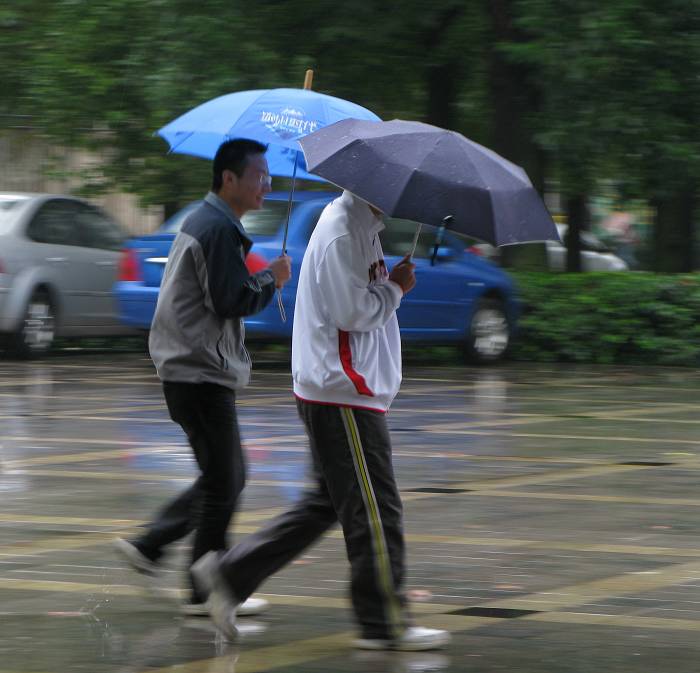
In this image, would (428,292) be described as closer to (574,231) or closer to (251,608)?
(574,231)

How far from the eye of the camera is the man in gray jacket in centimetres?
582

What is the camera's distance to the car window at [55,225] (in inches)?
714

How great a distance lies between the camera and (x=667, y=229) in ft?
84.0

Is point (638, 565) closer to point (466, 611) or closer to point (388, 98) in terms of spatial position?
point (466, 611)

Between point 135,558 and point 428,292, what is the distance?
11712mm

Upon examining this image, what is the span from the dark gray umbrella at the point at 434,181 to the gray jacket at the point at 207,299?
415 mm

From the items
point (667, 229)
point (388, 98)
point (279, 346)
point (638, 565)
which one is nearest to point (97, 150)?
point (388, 98)

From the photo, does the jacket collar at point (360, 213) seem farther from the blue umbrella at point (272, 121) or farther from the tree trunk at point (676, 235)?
the tree trunk at point (676, 235)

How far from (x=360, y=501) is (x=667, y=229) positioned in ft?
67.9

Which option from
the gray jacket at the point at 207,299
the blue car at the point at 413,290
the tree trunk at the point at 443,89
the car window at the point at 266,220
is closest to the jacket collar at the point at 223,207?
the gray jacket at the point at 207,299

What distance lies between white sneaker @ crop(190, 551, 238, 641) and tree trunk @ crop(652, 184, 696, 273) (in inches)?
767

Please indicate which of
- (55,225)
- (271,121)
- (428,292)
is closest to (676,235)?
(428,292)

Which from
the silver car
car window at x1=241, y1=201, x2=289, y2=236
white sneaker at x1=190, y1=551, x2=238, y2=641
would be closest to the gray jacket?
white sneaker at x1=190, y1=551, x2=238, y2=641

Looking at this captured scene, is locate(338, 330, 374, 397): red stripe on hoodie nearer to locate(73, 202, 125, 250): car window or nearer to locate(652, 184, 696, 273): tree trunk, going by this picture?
locate(73, 202, 125, 250): car window
